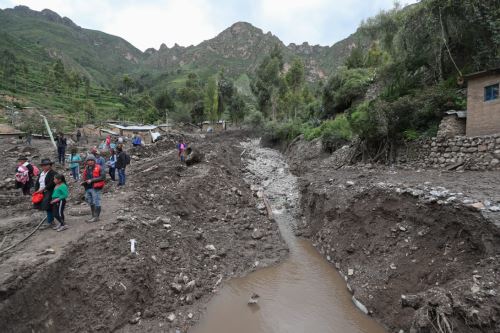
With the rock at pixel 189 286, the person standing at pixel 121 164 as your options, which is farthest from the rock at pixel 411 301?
the person standing at pixel 121 164

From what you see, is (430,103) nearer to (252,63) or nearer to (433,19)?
(433,19)

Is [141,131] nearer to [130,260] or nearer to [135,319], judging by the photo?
[130,260]

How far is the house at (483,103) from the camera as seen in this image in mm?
11078

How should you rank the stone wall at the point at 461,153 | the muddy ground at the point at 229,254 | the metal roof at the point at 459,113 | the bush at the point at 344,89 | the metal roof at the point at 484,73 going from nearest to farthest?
the muddy ground at the point at 229,254 < the stone wall at the point at 461,153 < the metal roof at the point at 484,73 < the metal roof at the point at 459,113 < the bush at the point at 344,89

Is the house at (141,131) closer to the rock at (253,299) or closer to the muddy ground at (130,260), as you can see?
the muddy ground at (130,260)

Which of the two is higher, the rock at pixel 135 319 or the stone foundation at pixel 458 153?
the stone foundation at pixel 458 153

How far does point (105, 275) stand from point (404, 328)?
277 inches

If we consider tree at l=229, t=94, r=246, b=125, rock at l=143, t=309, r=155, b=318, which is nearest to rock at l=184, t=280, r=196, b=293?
rock at l=143, t=309, r=155, b=318

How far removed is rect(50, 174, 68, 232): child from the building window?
1548cm

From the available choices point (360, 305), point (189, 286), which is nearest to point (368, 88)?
point (360, 305)

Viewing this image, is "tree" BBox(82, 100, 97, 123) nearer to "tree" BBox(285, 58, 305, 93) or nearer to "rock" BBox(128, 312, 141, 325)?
"tree" BBox(285, 58, 305, 93)

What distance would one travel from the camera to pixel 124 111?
7575 centimetres

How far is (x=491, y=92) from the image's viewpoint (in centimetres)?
1120

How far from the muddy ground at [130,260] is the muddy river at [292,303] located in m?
0.48
